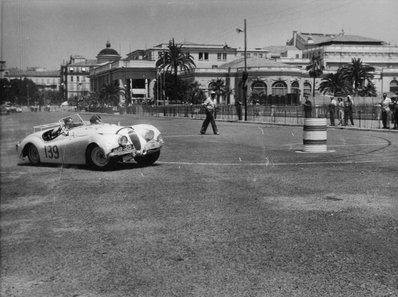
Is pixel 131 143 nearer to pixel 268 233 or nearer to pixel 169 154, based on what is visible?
pixel 169 154

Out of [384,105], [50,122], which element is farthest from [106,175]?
[384,105]

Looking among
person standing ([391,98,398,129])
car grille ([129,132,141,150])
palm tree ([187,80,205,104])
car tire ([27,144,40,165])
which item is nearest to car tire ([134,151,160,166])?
car grille ([129,132,141,150])

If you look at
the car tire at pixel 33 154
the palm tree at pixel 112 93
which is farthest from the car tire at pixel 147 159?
the car tire at pixel 33 154

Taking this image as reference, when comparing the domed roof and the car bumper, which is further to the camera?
the car bumper

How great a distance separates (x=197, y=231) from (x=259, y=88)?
93.7 m

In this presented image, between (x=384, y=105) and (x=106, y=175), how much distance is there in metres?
20.0

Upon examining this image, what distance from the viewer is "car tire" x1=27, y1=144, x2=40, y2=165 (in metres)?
11.4

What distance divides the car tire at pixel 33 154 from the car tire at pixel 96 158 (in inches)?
51.8

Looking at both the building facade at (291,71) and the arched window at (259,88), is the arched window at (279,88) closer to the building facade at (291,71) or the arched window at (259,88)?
the building facade at (291,71)

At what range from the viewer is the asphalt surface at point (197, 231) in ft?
14.4

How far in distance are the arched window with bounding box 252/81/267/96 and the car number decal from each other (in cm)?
8734

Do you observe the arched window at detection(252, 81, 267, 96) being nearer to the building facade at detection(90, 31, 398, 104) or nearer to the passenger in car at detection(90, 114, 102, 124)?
the building facade at detection(90, 31, 398, 104)

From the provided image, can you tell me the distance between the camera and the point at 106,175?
10.1 metres

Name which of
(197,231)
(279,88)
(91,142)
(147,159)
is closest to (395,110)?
(147,159)
